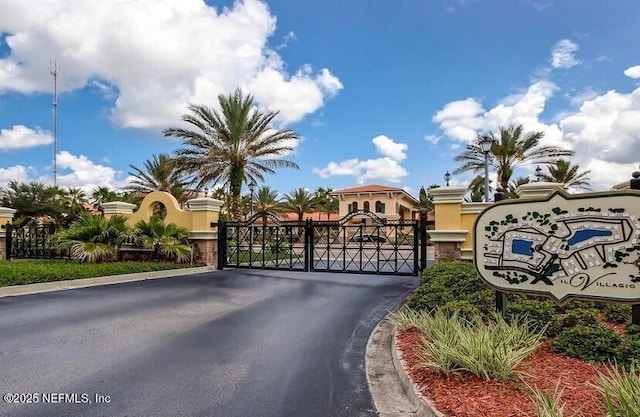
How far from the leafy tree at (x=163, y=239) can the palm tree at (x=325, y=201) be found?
30900mm

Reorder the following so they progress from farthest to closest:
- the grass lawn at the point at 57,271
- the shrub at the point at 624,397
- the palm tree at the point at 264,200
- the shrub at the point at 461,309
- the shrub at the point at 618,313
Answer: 1. the palm tree at the point at 264,200
2. the grass lawn at the point at 57,271
3. the shrub at the point at 461,309
4. the shrub at the point at 618,313
5. the shrub at the point at 624,397

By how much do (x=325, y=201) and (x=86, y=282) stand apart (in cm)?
3909

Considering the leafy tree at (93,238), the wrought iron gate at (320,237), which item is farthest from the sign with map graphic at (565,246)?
the leafy tree at (93,238)

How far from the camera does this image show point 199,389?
414 cm

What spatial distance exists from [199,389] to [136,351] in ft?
5.68

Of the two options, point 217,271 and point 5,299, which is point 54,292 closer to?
point 5,299

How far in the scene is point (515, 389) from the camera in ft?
12.2

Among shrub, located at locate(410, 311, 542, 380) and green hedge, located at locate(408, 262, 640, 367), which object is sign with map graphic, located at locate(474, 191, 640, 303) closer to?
green hedge, located at locate(408, 262, 640, 367)

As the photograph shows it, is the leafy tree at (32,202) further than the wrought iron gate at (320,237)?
Yes

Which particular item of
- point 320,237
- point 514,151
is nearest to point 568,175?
point 514,151

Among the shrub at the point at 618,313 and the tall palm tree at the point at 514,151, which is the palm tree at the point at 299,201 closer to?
the tall palm tree at the point at 514,151

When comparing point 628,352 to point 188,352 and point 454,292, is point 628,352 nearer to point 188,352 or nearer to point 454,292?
point 454,292

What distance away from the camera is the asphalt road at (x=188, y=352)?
385 centimetres

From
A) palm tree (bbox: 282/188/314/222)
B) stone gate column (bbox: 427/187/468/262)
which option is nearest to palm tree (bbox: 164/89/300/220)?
stone gate column (bbox: 427/187/468/262)
